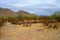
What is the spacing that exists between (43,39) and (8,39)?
11.0 feet

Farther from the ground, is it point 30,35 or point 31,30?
point 30,35

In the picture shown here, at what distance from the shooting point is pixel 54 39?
1795cm

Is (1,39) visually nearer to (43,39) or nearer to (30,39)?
(30,39)

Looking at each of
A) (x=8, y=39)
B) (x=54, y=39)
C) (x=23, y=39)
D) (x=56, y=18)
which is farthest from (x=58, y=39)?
(x=56, y=18)

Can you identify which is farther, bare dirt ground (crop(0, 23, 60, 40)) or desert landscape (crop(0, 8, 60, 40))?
desert landscape (crop(0, 8, 60, 40))

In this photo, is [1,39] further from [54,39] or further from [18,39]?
[54,39]

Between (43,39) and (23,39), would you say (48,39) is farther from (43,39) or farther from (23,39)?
(23,39)

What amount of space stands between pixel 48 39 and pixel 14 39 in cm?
324

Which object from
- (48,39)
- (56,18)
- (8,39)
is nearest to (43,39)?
(48,39)

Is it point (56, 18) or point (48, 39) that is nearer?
point (48, 39)

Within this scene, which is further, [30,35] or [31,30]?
[31,30]

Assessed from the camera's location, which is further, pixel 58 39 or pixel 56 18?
pixel 56 18

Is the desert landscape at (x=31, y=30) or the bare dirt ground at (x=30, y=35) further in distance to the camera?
the desert landscape at (x=31, y=30)

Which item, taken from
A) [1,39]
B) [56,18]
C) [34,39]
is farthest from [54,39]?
[56,18]
